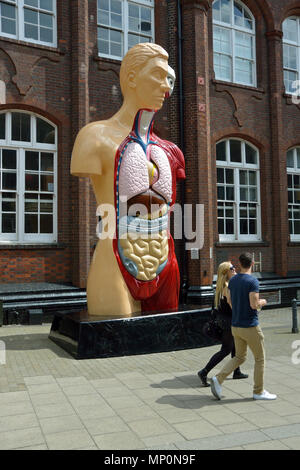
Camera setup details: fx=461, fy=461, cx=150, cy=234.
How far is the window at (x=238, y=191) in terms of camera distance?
14.1 metres

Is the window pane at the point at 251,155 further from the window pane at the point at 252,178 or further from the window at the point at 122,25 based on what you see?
the window at the point at 122,25

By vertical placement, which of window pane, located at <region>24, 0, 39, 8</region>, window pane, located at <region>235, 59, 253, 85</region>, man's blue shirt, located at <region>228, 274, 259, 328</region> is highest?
window pane, located at <region>24, 0, 39, 8</region>

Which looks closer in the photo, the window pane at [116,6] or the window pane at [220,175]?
the window pane at [116,6]

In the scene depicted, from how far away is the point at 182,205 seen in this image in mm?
12820

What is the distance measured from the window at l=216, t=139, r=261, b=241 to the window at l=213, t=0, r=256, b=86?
2.18m

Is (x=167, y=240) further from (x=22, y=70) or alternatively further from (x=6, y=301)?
(x=22, y=70)

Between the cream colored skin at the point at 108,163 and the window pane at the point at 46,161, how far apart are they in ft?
13.2

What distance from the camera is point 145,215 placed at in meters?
7.84

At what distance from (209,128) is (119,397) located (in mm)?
9649

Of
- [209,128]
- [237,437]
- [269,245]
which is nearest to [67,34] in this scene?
[209,128]

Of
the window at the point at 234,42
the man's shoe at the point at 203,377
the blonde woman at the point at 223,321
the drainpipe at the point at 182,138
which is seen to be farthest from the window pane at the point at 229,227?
the man's shoe at the point at 203,377

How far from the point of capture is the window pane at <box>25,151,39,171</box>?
11258 millimetres

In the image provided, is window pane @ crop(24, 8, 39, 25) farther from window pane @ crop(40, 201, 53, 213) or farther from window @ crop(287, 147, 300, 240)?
window @ crop(287, 147, 300, 240)

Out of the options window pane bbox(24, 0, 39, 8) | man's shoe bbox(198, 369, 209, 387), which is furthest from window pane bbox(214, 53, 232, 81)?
man's shoe bbox(198, 369, 209, 387)
